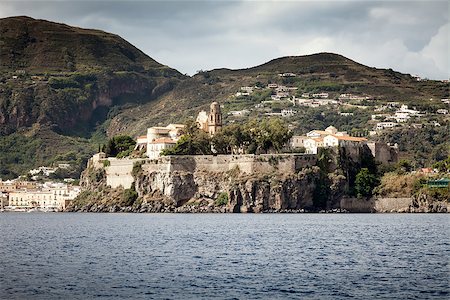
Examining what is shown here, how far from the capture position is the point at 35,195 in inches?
5935

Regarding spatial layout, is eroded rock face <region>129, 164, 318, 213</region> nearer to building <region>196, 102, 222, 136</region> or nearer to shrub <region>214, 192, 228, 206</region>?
shrub <region>214, 192, 228, 206</region>

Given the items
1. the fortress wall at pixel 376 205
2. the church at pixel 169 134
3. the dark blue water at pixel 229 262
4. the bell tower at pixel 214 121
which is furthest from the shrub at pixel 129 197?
the dark blue water at pixel 229 262

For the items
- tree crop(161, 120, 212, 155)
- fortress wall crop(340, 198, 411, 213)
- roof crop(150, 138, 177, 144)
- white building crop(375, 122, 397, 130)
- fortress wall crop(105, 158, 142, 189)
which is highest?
white building crop(375, 122, 397, 130)

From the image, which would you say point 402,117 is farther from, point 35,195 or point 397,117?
point 35,195

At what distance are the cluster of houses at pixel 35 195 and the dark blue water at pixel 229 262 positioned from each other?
67194 millimetres

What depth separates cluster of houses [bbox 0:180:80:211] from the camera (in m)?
144

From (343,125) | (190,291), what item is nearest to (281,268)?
(190,291)

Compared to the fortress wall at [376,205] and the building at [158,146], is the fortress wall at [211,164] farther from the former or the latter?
the fortress wall at [376,205]

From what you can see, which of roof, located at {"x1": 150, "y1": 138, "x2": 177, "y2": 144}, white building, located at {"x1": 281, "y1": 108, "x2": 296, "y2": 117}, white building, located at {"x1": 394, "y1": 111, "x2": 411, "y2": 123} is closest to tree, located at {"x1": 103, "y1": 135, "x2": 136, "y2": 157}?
roof, located at {"x1": 150, "y1": 138, "x2": 177, "y2": 144}

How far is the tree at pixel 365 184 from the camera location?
107 meters

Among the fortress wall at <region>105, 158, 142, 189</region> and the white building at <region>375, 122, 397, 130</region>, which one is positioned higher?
the white building at <region>375, 122, 397, 130</region>

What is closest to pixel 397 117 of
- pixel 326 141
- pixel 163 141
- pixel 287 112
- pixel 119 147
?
pixel 287 112

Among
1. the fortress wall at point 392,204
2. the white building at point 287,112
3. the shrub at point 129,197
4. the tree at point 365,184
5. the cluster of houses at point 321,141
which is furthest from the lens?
the white building at point 287,112

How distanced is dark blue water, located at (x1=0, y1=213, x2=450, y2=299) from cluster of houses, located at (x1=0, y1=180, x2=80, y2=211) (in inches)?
2645
